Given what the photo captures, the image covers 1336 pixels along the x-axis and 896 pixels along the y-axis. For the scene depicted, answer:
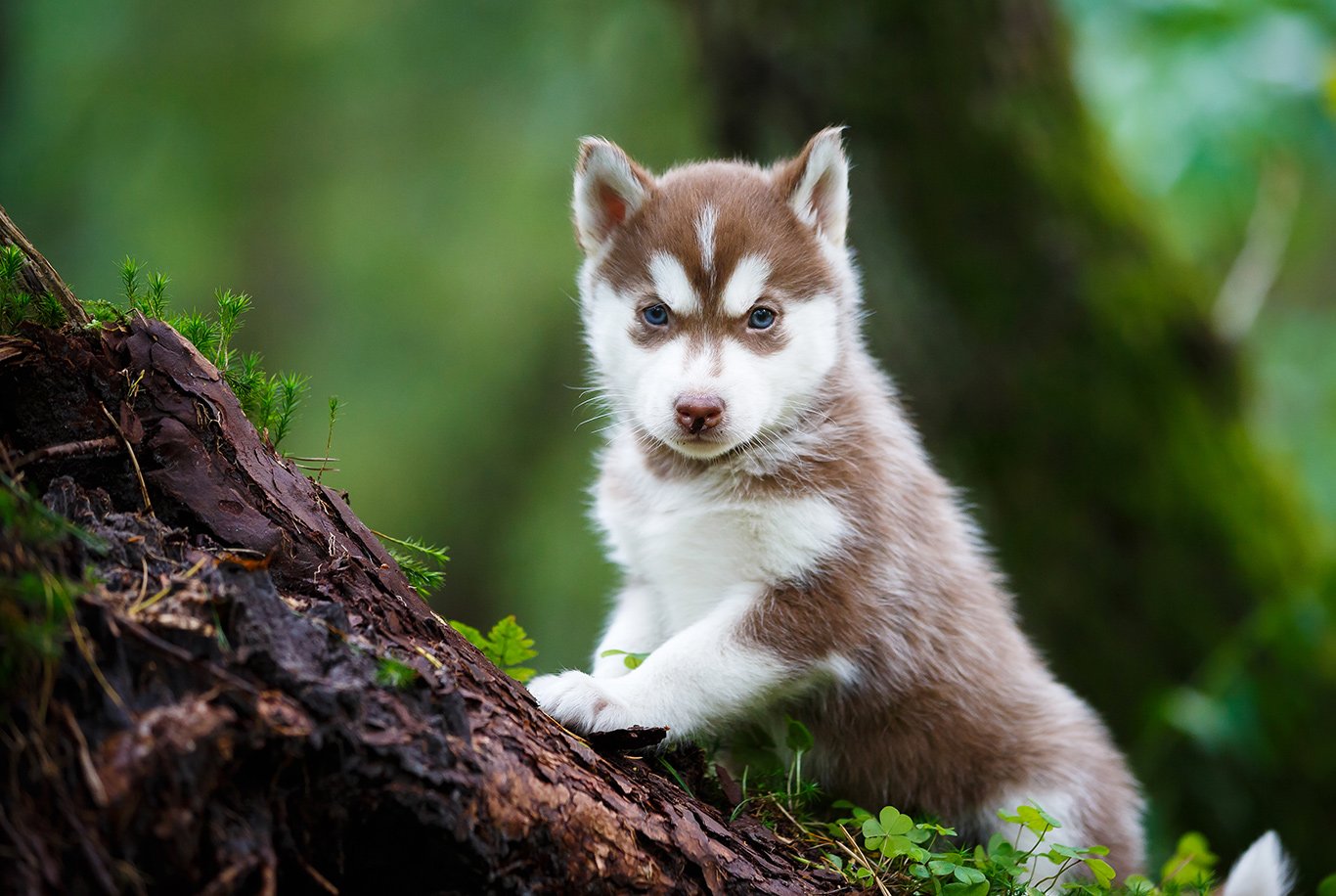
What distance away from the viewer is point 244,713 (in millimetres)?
1907

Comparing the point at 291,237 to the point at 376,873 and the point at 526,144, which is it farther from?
the point at 376,873

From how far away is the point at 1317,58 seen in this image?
247 inches

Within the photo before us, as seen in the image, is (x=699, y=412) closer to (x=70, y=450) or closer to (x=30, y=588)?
(x=70, y=450)

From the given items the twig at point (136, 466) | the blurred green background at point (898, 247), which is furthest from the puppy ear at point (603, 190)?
the twig at point (136, 466)

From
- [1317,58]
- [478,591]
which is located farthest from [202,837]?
[478,591]

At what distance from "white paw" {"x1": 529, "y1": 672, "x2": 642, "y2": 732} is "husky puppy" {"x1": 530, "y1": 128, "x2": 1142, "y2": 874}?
→ 20 centimetres

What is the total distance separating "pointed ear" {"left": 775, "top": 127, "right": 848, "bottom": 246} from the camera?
386 centimetres

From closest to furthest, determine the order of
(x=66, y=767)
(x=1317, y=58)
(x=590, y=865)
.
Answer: (x=66, y=767), (x=590, y=865), (x=1317, y=58)

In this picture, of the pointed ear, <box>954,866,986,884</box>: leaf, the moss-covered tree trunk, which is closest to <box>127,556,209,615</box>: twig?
<box>954,866,986,884</box>: leaf

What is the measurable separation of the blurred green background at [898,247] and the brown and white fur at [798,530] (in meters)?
0.97

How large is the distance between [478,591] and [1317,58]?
702cm

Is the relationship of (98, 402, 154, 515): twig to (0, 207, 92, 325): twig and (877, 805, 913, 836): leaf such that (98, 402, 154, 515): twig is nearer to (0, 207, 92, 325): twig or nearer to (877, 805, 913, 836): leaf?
(0, 207, 92, 325): twig

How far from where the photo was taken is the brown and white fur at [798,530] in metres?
3.43

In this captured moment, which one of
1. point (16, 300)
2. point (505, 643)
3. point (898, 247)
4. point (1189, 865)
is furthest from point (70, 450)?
point (898, 247)
